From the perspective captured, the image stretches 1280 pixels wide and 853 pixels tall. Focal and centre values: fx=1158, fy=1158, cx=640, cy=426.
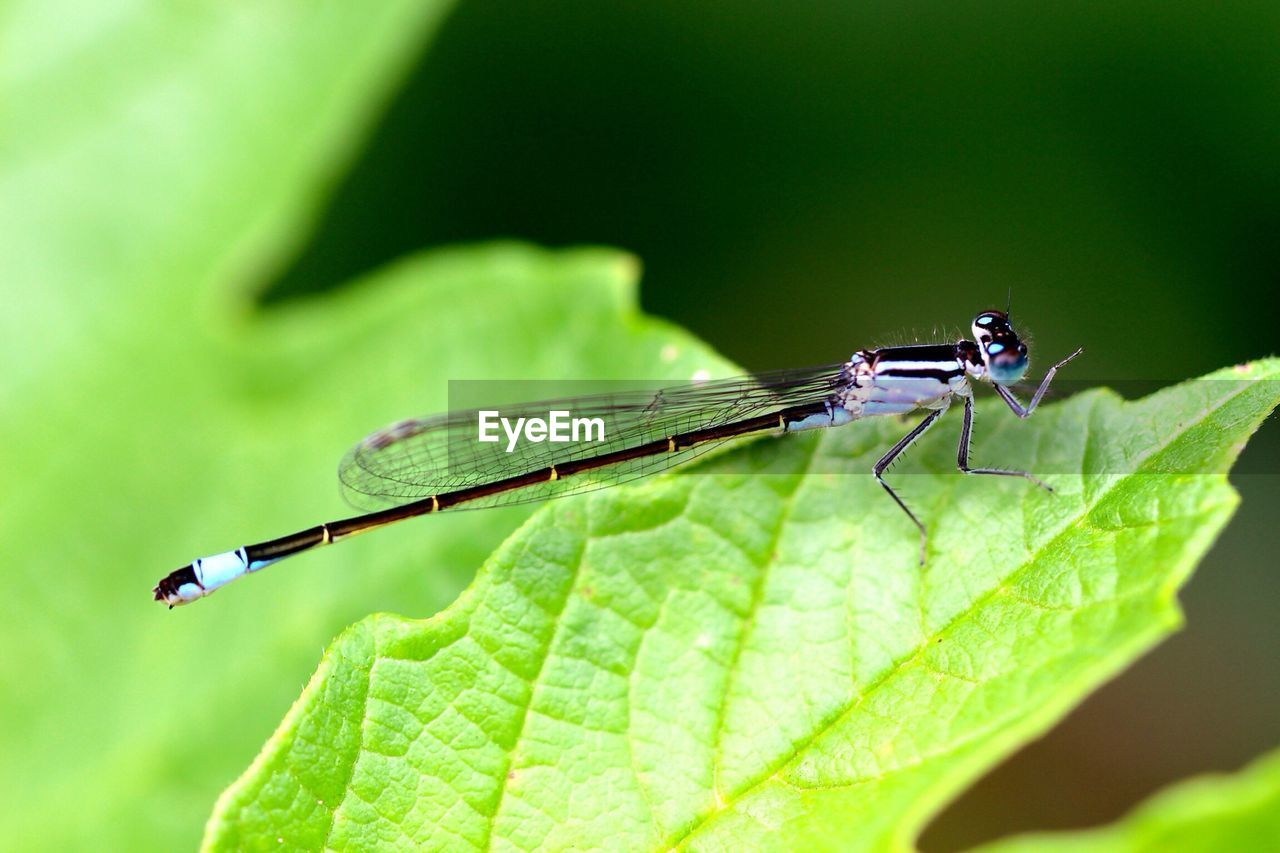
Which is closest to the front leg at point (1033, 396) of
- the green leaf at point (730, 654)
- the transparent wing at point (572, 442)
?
the green leaf at point (730, 654)

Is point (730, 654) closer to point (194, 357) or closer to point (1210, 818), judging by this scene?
point (1210, 818)

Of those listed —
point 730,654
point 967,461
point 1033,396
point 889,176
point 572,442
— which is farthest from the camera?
point 889,176

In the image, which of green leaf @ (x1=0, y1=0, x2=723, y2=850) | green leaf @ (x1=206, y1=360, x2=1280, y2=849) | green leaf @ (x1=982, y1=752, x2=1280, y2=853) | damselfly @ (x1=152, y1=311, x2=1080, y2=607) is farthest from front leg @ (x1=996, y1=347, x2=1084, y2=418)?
green leaf @ (x1=982, y1=752, x2=1280, y2=853)

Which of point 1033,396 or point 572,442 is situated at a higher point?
point 572,442

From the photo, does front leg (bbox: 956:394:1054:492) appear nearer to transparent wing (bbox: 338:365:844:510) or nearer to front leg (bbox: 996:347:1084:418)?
front leg (bbox: 996:347:1084:418)

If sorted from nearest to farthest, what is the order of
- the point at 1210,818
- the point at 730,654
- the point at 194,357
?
the point at 1210,818
the point at 730,654
the point at 194,357

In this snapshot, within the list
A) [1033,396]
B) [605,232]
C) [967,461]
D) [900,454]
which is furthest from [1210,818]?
[605,232]
